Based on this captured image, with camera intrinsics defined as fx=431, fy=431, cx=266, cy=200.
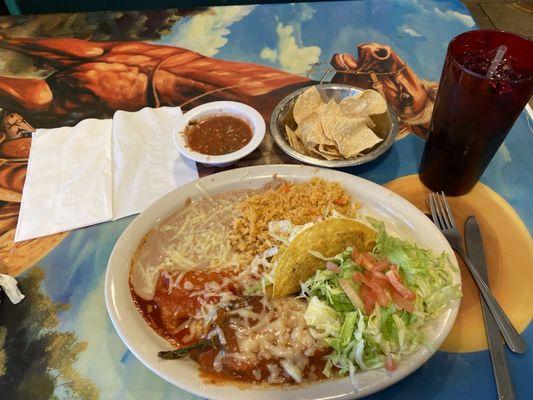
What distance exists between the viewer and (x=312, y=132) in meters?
1.94

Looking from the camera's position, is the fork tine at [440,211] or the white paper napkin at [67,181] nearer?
the fork tine at [440,211]

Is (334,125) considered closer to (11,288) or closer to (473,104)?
(473,104)

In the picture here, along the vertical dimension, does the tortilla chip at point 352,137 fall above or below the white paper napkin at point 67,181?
above

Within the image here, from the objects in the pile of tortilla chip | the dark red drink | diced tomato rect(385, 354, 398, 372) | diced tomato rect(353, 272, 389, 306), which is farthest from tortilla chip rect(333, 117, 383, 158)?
diced tomato rect(385, 354, 398, 372)

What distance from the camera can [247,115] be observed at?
6.77 ft

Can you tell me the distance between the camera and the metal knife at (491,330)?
1292 mm

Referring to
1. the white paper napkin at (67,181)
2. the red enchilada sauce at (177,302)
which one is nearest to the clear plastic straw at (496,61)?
Result: the red enchilada sauce at (177,302)

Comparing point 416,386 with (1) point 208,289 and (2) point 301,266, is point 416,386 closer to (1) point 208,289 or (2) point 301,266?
(2) point 301,266

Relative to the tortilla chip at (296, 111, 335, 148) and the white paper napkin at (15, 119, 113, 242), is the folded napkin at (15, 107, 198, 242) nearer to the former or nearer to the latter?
the white paper napkin at (15, 119, 113, 242)

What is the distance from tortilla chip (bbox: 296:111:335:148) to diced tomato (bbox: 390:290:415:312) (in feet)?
2.60

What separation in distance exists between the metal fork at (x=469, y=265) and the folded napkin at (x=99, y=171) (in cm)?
106

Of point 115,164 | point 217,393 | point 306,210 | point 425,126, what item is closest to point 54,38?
point 115,164

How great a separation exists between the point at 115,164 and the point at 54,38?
1.29 meters

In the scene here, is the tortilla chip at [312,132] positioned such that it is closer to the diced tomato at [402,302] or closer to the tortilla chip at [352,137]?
the tortilla chip at [352,137]
